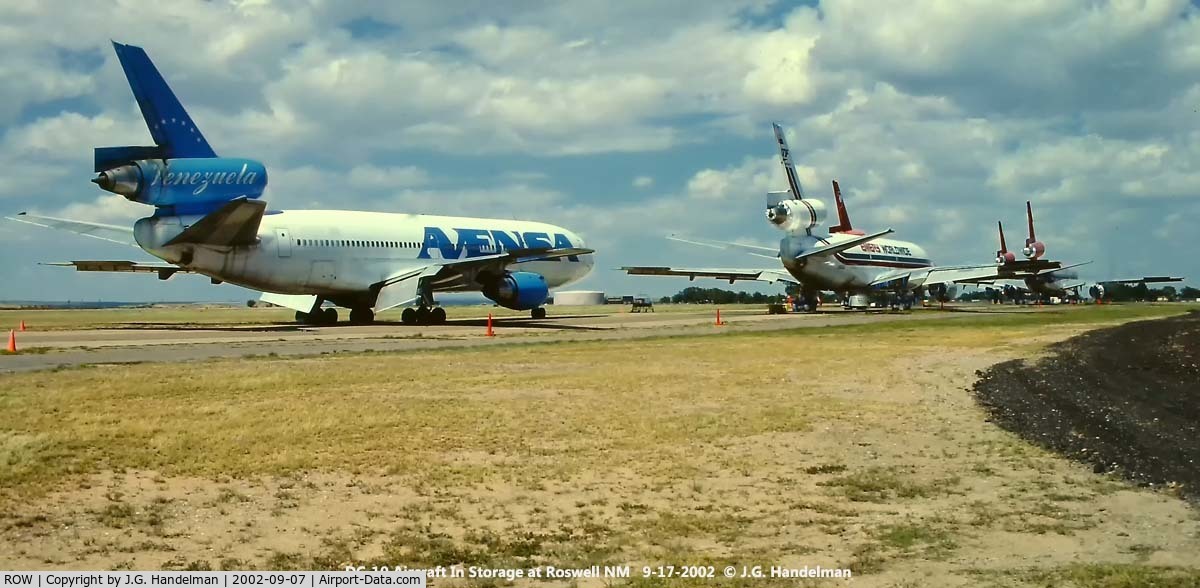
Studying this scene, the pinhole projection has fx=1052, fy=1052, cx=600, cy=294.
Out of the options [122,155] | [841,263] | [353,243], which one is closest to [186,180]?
[122,155]

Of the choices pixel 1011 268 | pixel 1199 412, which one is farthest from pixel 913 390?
pixel 1011 268

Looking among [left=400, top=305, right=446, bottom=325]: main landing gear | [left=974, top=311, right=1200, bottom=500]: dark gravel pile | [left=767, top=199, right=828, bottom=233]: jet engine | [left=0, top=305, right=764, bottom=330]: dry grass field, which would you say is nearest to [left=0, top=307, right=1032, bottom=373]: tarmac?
[left=400, top=305, right=446, bottom=325]: main landing gear

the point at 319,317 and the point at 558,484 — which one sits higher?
the point at 319,317

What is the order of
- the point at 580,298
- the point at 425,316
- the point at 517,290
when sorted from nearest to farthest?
the point at 517,290 → the point at 425,316 → the point at 580,298

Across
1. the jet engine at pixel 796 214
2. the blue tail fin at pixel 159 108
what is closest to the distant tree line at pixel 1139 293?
the jet engine at pixel 796 214

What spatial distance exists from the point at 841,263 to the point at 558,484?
162ft

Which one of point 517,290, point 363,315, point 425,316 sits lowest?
point 425,316

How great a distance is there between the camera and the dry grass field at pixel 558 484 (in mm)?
6582

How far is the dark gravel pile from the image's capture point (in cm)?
958

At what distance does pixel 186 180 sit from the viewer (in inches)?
1152

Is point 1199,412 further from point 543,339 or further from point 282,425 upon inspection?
point 543,339

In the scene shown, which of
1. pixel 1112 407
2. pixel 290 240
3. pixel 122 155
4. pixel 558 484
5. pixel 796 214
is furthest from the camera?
pixel 796 214

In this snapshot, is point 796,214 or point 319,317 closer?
point 319,317

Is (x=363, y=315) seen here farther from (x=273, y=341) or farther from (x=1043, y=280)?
(x=1043, y=280)
